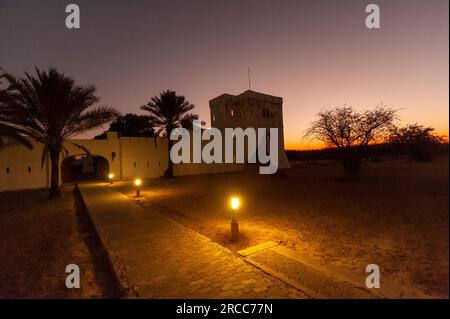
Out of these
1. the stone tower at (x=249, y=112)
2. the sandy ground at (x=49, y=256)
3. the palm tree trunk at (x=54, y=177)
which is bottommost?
the sandy ground at (x=49, y=256)

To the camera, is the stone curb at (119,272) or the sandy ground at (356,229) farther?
the sandy ground at (356,229)

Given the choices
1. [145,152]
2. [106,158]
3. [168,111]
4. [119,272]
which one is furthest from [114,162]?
[119,272]

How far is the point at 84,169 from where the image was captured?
33938mm

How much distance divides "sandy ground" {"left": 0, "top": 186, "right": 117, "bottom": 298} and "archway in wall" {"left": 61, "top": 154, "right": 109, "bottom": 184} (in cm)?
1387

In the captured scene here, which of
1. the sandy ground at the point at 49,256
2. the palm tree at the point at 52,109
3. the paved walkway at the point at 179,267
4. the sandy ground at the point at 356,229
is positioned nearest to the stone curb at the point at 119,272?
the paved walkway at the point at 179,267

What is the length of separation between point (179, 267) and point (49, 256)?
117 inches

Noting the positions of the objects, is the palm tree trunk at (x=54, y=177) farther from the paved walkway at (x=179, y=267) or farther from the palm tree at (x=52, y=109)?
the paved walkway at (x=179, y=267)

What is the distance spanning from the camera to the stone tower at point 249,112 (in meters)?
28.5

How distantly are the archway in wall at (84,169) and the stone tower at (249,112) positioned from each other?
562 inches

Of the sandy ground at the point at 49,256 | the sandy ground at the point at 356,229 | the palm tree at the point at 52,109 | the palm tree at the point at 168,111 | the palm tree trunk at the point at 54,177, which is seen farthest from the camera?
the palm tree at the point at 168,111

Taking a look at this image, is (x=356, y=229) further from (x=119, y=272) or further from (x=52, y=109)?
(x=52, y=109)

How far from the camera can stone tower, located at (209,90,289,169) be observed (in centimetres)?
2848

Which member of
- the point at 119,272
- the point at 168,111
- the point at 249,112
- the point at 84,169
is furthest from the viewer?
the point at 84,169
